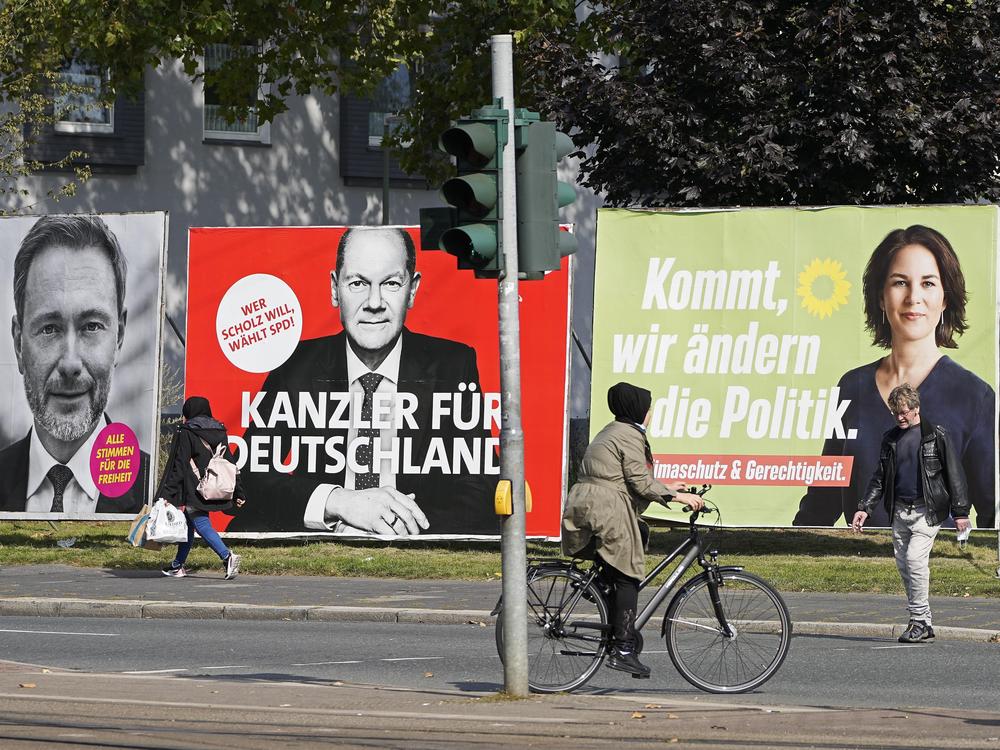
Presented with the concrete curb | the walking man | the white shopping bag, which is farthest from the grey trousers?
the white shopping bag

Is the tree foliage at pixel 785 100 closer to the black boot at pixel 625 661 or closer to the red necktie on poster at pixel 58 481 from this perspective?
the red necktie on poster at pixel 58 481

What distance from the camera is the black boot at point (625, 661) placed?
940cm

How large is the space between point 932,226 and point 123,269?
8605 millimetres

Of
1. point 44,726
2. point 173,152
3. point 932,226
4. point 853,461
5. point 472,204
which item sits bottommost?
point 44,726

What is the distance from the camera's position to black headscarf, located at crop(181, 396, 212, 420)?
17078 mm

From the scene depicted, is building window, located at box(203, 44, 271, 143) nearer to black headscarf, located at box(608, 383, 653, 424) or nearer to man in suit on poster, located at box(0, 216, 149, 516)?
man in suit on poster, located at box(0, 216, 149, 516)

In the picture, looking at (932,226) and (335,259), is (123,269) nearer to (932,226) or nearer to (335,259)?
(335,259)

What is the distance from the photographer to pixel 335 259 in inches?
744

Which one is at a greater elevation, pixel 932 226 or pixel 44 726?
pixel 932 226

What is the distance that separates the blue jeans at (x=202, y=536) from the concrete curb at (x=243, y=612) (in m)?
2.12

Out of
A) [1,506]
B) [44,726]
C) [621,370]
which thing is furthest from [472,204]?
[1,506]

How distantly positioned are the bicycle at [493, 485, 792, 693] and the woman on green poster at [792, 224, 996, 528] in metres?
8.16

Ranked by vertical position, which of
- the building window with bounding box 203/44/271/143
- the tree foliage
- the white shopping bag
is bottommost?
the white shopping bag

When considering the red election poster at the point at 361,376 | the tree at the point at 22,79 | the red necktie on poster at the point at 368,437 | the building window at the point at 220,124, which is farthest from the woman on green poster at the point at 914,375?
the building window at the point at 220,124
